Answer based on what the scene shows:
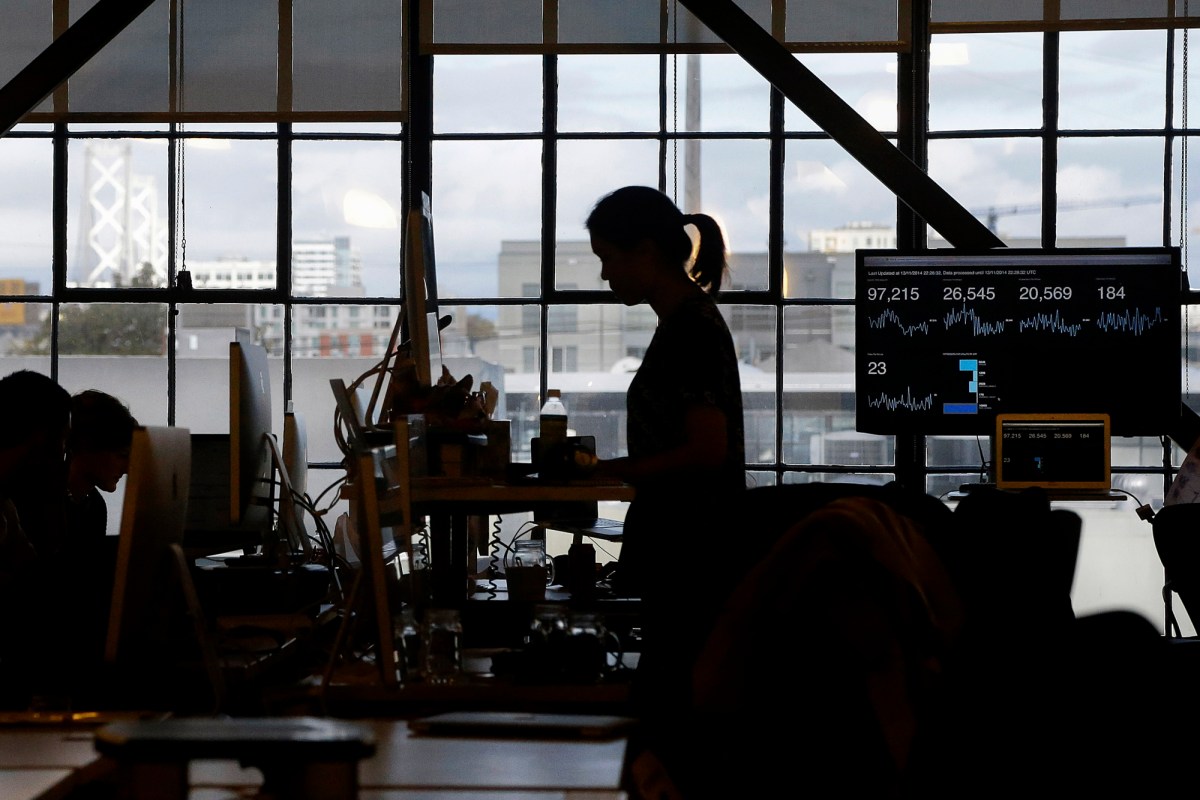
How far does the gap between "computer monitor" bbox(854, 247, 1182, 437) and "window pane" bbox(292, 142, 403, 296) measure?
7.75 ft

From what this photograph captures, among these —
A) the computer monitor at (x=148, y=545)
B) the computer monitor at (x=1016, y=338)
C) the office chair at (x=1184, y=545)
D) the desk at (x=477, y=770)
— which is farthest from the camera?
the computer monitor at (x=1016, y=338)

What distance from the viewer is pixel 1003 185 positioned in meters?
5.91

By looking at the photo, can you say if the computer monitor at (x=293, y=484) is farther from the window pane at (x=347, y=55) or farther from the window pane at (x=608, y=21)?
the window pane at (x=608, y=21)

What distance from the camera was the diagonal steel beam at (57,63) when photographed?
229 inches

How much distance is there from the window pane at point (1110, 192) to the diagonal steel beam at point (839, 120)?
0.57 m

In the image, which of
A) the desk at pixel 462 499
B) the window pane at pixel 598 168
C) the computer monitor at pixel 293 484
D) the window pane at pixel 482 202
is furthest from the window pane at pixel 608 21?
the desk at pixel 462 499

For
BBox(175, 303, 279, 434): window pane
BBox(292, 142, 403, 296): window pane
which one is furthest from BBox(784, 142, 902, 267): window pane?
BBox(175, 303, 279, 434): window pane

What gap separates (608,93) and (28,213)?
2.87 meters

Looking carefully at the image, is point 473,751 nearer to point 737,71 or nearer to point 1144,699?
point 1144,699

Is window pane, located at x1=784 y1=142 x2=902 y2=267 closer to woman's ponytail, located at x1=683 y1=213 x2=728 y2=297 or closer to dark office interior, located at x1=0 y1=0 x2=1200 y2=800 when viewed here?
dark office interior, located at x1=0 y1=0 x2=1200 y2=800

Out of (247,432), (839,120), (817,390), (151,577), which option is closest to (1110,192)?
(839,120)


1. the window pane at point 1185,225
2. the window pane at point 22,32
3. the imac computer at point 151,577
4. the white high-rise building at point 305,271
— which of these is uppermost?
the window pane at point 22,32

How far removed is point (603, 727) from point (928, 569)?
0.40 meters

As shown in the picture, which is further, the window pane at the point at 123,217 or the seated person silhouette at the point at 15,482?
the window pane at the point at 123,217
